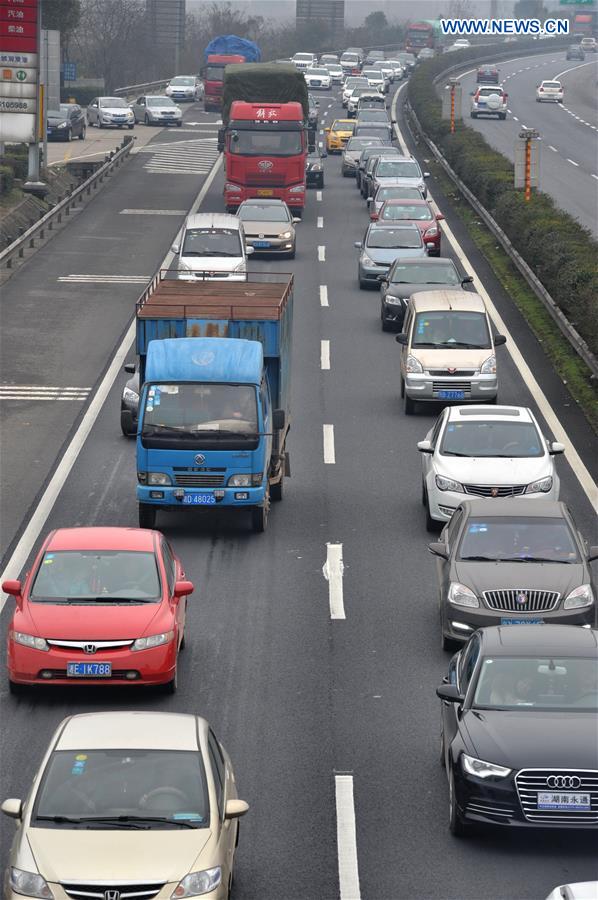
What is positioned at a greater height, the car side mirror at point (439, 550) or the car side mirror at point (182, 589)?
the car side mirror at point (439, 550)

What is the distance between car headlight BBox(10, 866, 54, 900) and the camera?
9594 millimetres

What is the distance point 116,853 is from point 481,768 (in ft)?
10.1

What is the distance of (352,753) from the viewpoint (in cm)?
1367

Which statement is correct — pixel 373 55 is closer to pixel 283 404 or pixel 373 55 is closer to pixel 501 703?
pixel 283 404

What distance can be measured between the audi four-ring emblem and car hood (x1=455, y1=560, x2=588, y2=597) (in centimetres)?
463

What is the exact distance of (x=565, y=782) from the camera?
11.4 metres

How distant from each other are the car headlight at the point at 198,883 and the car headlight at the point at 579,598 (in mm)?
6800

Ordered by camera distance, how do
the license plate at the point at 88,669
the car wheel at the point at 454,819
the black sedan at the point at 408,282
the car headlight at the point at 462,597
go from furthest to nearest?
the black sedan at the point at 408,282, the car headlight at the point at 462,597, the license plate at the point at 88,669, the car wheel at the point at 454,819

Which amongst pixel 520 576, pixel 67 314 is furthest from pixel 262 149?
pixel 520 576

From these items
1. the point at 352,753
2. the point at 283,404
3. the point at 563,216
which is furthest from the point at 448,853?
the point at 563,216

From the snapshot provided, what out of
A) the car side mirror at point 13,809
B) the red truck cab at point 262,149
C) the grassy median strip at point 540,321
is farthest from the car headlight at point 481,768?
the red truck cab at point 262,149

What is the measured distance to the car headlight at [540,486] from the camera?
2048cm

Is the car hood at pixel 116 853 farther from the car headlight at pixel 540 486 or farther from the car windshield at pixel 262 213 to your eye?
the car windshield at pixel 262 213

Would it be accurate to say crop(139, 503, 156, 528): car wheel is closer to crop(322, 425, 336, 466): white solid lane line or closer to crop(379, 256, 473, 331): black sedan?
crop(322, 425, 336, 466): white solid lane line
